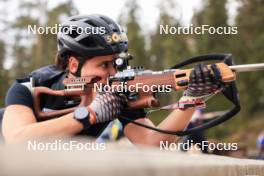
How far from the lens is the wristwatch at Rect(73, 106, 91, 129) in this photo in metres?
3.17

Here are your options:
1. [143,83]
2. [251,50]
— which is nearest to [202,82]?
[143,83]

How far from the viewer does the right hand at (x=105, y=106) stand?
3.18m

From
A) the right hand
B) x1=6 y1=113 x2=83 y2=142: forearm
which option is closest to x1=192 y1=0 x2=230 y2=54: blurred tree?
the right hand

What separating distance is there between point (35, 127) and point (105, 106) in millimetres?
389

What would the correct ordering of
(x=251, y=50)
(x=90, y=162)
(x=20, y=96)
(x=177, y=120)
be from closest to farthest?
(x=90, y=162)
(x=20, y=96)
(x=177, y=120)
(x=251, y=50)

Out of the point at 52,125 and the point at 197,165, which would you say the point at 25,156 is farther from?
the point at 52,125

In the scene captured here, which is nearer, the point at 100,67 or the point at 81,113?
the point at 81,113

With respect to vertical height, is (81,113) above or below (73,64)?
below

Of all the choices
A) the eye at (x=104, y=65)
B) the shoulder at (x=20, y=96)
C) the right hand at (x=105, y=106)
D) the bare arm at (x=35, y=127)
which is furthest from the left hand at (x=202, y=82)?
the shoulder at (x=20, y=96)

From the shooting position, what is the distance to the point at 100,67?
138 inches

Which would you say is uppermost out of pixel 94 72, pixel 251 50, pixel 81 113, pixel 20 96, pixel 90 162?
pixel 251 50

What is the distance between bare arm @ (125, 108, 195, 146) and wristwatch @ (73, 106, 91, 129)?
2.00 feet

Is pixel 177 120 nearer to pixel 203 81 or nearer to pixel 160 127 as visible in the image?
pixel 160 127

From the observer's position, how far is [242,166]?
2.31 m
